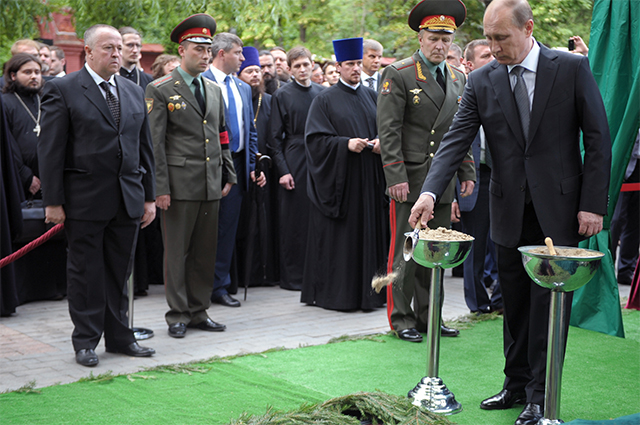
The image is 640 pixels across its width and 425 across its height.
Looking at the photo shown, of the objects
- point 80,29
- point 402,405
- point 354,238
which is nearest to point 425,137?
point 354,238

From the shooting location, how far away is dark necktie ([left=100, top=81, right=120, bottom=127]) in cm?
510

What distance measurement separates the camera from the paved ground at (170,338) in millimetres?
4996

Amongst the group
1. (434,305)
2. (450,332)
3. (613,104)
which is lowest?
(450,332)

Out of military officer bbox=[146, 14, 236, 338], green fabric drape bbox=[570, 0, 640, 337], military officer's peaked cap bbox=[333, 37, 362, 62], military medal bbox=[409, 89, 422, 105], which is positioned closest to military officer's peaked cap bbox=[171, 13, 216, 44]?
military officer bbox=[146, 14, 236, 338]

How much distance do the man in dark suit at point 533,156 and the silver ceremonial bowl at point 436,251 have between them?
0.14 metres

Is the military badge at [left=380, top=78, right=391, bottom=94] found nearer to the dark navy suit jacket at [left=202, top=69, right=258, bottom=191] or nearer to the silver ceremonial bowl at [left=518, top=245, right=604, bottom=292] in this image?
the dark navy suit jacket at [left=202, top=69, right=258, bottom=191]

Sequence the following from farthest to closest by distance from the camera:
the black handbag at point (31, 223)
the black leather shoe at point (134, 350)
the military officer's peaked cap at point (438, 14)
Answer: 1. the black handbag at point (31, 223)
2. the military officer's peaked cap at point (438, 14)
3. the black leather shoe at point (134, 350)

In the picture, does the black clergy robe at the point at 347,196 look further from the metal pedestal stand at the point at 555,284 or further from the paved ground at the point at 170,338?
the metal pedestal stand at the point at 555,284

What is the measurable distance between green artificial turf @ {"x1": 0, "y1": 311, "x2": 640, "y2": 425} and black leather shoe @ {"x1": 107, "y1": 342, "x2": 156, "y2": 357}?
18.2 inches

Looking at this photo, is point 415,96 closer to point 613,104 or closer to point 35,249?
point 613,104

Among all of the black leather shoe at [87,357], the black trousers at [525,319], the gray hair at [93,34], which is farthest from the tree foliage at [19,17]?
the black trousers at [525,319]

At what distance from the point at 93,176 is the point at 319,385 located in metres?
1.97

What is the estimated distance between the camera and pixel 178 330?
587 centimetres

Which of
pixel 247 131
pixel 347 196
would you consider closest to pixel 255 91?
pixel 247 131
